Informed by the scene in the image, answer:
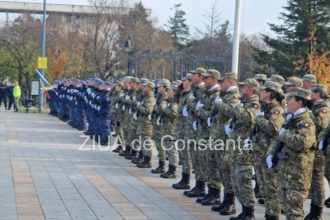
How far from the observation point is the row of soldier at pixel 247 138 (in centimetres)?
734

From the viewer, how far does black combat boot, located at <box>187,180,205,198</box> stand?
1052 centimetres

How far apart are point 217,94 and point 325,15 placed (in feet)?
94.6

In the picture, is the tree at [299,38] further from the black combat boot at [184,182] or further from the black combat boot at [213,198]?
the black combat boot at [213,198]

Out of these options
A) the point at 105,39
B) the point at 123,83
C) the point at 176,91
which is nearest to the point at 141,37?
the point at 105,39


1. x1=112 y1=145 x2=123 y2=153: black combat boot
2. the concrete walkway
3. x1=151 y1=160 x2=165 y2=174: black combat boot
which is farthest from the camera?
x1=112 y1=145 x2=123 y2=153: black combat boot

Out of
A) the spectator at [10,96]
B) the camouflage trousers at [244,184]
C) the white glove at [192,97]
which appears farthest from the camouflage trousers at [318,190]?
the spectator at [10,96]

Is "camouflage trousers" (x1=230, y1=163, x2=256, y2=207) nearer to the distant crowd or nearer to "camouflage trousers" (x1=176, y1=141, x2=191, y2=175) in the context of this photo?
"camouflage trousers" (x1=176, y1=141, x2=191, y2=175)

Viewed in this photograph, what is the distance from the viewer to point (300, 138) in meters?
7.16

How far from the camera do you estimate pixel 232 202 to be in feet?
30.5

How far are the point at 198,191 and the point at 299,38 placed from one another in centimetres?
2846

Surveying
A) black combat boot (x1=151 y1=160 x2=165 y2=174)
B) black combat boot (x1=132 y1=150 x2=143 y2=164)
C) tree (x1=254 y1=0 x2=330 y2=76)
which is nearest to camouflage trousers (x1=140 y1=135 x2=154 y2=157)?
black combat boot (x1=132 y1=150 x2=143 y2=164)

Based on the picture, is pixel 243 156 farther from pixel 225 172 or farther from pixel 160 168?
pixel 160 168

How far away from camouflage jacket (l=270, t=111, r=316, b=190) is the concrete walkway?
190 cm

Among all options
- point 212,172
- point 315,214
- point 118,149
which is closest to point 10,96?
point 118,149
